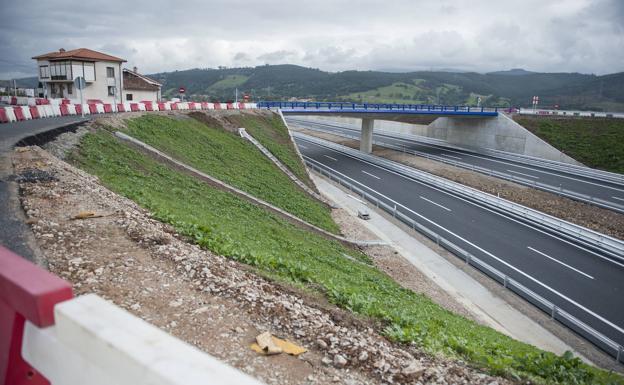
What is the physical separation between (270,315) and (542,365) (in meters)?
5.48

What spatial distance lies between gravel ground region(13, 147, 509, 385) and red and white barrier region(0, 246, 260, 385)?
3393mm

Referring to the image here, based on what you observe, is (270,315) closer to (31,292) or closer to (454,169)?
(31,292)

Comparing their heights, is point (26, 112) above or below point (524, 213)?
above

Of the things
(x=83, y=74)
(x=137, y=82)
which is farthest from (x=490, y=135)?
(x=83, y=74)

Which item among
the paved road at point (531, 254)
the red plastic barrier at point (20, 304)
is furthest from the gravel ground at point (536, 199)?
the red plastic barrier at point (20, 304)

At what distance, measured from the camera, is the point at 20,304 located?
223cm

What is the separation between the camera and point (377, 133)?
95.5 m

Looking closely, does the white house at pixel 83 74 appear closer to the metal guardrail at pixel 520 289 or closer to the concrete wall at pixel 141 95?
the concrete wall at pixel 141 95

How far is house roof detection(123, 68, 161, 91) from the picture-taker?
72.2 m

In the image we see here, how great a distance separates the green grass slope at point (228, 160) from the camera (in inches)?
1029

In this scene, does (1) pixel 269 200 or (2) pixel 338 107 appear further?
(2) pixel 338 107

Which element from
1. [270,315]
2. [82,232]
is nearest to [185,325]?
[270,315]

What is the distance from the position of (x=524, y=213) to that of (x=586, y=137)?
35.3 metres

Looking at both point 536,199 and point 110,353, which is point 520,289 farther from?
point 110,353
